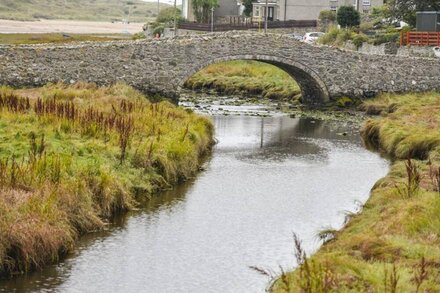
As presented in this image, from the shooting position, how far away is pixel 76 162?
2541 cm

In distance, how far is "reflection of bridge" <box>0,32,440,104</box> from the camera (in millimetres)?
46031

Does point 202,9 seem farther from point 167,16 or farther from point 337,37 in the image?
point 337,37

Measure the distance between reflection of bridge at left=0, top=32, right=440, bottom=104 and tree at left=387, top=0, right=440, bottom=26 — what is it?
49.7ft

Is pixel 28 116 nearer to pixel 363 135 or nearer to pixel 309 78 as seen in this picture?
pixel 363 135

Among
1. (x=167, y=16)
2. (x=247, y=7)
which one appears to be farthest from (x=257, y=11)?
(x=167, y=16)

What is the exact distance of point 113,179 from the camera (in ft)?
80.5

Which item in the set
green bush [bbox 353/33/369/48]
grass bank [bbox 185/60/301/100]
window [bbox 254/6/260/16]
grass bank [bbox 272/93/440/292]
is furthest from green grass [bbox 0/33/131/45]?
grass bank [bbox 272/93/440/292]

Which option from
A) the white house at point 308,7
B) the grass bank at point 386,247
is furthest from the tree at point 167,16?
the grass bank at point 386,247

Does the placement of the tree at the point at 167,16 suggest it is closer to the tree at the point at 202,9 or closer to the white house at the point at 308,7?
the tree at the point at 202,9

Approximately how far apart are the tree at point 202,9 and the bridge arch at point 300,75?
50847mm

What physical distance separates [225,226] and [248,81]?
41.8 m

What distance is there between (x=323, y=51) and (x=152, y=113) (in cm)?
1946

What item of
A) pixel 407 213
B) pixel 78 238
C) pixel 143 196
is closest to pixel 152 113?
pixel 143 196

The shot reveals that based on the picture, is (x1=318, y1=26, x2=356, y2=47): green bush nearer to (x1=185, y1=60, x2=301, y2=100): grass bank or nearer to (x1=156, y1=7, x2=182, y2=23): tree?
(x1=185, y1=60, x2=301, y2=100): grass bank
